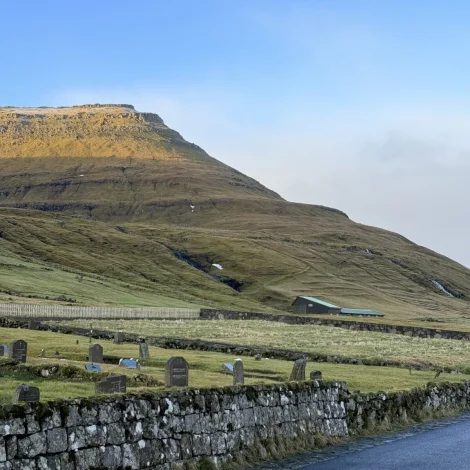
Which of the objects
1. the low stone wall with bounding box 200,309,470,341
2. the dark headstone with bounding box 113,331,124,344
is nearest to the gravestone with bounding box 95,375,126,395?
the dark headstone with bounding box 113,331,124,344

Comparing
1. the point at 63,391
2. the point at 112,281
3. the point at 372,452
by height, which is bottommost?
the point at 372,452

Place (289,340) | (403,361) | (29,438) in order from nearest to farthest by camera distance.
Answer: (29,438) < (403,361) < (289,340)

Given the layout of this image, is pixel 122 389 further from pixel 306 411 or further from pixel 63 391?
pixel 306 411

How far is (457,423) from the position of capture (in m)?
37.2

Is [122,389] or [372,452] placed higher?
[122,389]

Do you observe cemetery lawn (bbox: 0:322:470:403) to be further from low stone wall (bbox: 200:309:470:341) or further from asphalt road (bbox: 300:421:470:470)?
low stone wall (bbox: 200:309:470:341)

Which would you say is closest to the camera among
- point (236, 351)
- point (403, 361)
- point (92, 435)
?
point (92, 435)

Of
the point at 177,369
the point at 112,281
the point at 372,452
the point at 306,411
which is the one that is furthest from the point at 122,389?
the point at 112,281

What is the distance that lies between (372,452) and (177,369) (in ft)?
24.3

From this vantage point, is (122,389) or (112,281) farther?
(112,281)

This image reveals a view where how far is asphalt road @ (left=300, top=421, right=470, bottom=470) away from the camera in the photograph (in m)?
27.0

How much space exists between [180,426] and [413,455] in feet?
30.2

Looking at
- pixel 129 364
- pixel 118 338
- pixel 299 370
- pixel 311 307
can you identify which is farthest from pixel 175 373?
pixel 311 307

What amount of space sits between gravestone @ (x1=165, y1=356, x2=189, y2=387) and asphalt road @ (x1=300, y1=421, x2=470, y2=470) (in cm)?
444
